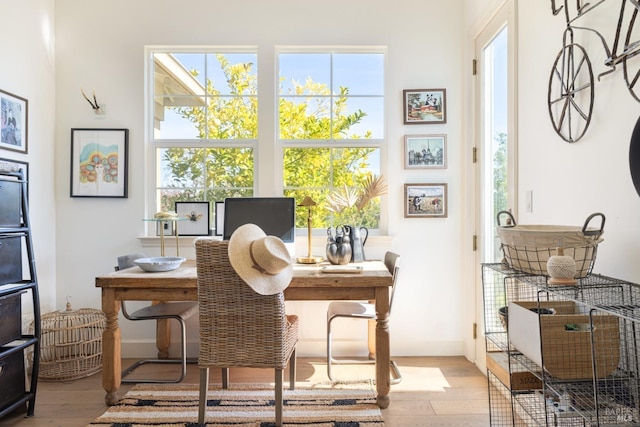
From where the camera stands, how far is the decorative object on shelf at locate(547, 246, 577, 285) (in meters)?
1.26

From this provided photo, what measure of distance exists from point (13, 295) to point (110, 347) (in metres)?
0.55

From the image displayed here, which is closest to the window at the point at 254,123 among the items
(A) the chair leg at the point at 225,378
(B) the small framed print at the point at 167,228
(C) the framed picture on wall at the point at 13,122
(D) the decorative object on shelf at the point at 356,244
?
(B) the small framed print at the point at 167,228

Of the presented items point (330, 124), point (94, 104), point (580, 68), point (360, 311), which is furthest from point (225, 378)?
point (580, 68)

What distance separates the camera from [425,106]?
121 inches

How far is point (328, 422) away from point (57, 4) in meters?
3.47

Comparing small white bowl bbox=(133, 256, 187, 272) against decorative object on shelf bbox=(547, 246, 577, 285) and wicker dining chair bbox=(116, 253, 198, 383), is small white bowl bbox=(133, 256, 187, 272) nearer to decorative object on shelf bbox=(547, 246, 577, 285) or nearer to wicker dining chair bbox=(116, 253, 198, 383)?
wicker dining chair bbox=(116, 253, 198, 383)

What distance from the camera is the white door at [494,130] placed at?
2295mm

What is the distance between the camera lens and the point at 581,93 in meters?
1.64

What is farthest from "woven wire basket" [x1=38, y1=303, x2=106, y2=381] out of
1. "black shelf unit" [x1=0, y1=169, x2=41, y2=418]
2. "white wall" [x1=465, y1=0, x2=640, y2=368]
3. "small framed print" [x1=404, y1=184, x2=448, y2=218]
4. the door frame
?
"white wall" [x1=465, y1=0, x2=640, y2=368]

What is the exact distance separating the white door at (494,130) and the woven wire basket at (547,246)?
2.92ft

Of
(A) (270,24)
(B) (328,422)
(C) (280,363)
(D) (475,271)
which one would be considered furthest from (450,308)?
(A) (270,24)

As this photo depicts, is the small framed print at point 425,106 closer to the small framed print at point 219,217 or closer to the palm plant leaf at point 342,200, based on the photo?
the palm plant leaf at point 342,200

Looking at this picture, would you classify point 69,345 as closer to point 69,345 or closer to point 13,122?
point 69,345

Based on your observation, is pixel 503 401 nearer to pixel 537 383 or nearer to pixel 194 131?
pixel 537 383
